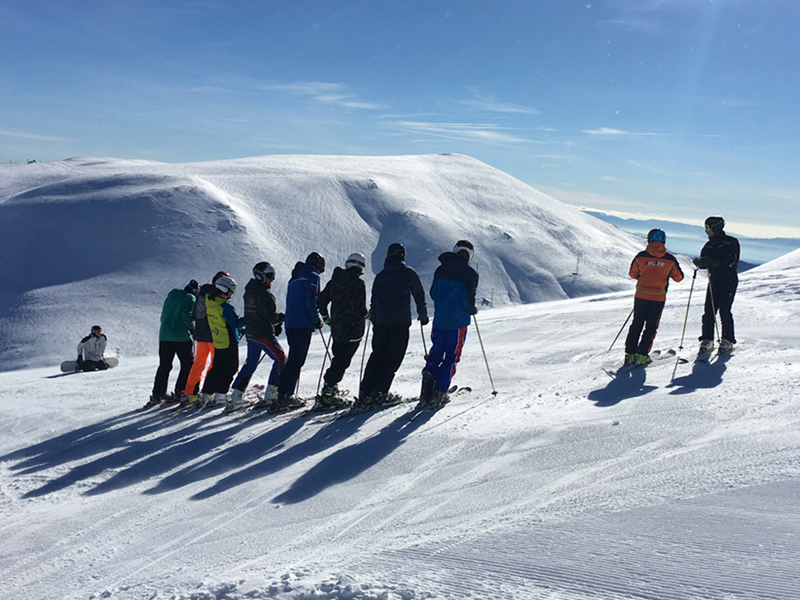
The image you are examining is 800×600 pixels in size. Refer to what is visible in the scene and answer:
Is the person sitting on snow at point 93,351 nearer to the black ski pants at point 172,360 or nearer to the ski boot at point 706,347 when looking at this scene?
the black ski pants at point 172,360

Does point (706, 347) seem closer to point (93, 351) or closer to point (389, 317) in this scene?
point (389, 317)

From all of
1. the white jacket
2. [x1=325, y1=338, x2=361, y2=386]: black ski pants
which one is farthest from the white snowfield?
the white jacket

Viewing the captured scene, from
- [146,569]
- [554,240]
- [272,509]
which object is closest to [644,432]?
[272,509]

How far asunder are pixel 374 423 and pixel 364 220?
47905mm

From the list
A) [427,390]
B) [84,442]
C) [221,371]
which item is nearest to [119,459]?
[84,442]

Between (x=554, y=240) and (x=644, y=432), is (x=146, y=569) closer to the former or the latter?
(x=644, y=432)

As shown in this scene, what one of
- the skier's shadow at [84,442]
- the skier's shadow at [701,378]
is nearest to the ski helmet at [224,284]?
the skier's shadow at [84,442]

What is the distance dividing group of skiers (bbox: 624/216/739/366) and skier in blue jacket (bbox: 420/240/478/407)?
2.82 meters

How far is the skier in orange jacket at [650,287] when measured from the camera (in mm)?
7754

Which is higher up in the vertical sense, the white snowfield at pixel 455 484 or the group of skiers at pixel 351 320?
the group of skiers at pixel 351 320

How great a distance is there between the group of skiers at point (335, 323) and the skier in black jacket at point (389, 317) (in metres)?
0.01

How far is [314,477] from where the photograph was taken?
4.97 metres

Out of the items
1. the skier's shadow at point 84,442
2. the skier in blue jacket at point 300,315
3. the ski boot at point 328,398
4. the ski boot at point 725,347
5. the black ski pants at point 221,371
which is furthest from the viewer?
the ski boot at point 725,347

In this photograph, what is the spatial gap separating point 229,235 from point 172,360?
36413 mm
